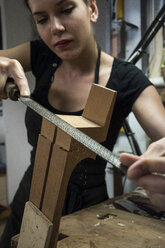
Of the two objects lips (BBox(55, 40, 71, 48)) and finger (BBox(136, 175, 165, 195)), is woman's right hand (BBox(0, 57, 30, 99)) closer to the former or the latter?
lips (BBox(55, 40, 71, 48))

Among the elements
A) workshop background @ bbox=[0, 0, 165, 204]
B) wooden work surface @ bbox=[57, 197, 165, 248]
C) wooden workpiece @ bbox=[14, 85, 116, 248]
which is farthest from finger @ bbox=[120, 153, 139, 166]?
workshop background @ bbox=[0, 0, 165, 204]

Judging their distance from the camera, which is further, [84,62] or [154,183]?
[84,62]

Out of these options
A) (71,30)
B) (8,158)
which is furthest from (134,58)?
(8,158)

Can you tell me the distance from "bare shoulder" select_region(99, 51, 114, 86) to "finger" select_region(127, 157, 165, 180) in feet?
1.51

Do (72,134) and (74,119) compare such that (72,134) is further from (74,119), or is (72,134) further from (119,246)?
(119,246)

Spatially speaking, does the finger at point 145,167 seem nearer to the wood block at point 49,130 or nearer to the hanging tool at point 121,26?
the wood block at point 49,130

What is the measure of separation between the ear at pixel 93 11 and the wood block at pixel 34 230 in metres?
0.54

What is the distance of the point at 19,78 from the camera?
593 mm

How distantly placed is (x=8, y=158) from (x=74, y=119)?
112cm

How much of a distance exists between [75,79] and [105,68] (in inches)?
4.3

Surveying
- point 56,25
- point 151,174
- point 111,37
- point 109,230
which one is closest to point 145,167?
point 151,174

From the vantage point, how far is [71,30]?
2.16 ft

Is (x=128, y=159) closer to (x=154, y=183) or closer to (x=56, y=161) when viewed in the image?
(x=154, y=183)

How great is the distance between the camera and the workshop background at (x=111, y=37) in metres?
0.83
